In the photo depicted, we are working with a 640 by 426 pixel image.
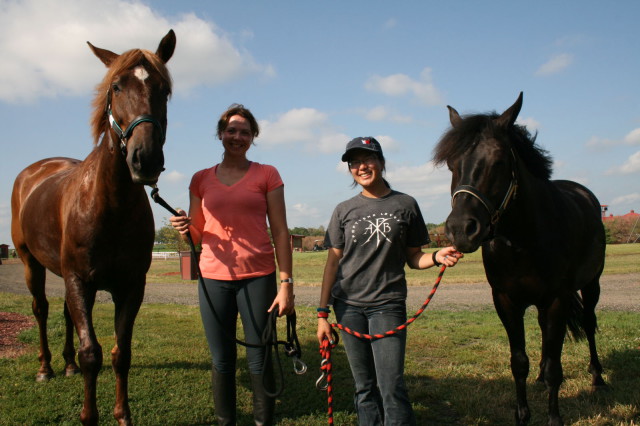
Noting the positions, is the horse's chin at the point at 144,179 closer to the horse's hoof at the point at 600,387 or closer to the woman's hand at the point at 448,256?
the woman's hand at the point at 448,256

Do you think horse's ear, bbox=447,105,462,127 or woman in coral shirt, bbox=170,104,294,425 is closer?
woman in coral shirt, bbox=170,104,294,425

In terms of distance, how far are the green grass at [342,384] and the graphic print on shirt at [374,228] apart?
1722 millimetres

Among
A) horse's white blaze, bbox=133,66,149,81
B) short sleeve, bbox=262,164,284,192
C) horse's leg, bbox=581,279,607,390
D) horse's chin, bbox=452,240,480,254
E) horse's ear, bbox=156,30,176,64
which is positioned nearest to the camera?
horse's chin, bbox=452,240,480,254

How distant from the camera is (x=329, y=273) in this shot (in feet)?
9.89

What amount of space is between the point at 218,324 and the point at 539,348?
15.2ft

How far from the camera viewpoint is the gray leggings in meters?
3.06

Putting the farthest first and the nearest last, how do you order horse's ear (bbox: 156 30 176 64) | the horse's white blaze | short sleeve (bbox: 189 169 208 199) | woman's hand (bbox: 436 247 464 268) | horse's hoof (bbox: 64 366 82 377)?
horse's hoof (bbox: 64 366 82 377) < horse's ear (bbox: 156 30 176 64) < short sleeve (bbox: 189 169 208 199) < the horse's white blaze < woman's hand (bbox: 436 247 464 268)

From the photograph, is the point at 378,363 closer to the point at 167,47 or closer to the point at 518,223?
the point at 518,223

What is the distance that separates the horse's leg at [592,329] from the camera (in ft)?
14.8

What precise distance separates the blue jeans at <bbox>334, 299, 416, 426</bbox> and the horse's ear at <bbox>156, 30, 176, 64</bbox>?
2.27 meters

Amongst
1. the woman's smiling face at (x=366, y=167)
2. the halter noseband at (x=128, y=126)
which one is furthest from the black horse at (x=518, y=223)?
the halter noseband at (x=128, y=126)

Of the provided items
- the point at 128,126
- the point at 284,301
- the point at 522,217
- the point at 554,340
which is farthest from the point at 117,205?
the point at 554,340

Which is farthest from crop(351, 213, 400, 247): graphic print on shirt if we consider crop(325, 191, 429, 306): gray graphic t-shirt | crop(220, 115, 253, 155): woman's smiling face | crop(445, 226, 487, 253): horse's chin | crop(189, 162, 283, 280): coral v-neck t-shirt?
crop(220, 115, 253, 155): woman's smiling face

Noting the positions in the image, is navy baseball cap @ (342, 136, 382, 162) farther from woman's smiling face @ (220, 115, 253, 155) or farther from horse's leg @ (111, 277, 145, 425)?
horse's leg @ (111, 277, 145, 425)
